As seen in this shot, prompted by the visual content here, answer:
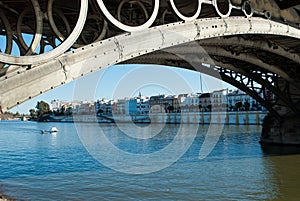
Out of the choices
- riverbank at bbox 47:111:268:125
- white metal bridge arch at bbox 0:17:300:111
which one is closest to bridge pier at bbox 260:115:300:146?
white metal bridge arch at bbox 0:17:300:111

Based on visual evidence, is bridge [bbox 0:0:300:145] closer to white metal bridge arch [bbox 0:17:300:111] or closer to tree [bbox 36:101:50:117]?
white metal bridge arch [bbox 0:17:300:111]

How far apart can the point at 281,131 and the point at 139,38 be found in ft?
52.1

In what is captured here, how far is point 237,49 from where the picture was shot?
14.9m

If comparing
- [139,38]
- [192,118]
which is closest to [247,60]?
[139,38]

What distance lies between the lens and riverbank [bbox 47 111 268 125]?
47.2 meters

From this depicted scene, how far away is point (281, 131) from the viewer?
67.0ft

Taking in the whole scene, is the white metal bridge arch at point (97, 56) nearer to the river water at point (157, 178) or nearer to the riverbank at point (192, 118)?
the river water at point (157, 178)

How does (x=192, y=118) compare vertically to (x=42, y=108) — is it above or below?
below

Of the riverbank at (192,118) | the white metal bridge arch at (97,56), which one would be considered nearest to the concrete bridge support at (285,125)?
the white metal bridge arch at (97,56)

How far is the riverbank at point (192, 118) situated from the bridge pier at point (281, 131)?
75.1 ft

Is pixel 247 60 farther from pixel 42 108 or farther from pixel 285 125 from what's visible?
pixel 42 108

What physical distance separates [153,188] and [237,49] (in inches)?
291

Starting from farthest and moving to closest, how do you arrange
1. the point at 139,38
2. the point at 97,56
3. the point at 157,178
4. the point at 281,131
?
the point at 281,131 < the point at 157,178 < the point at 139,38 < the point at 97,56

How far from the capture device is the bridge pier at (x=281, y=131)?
19562 millimetres
